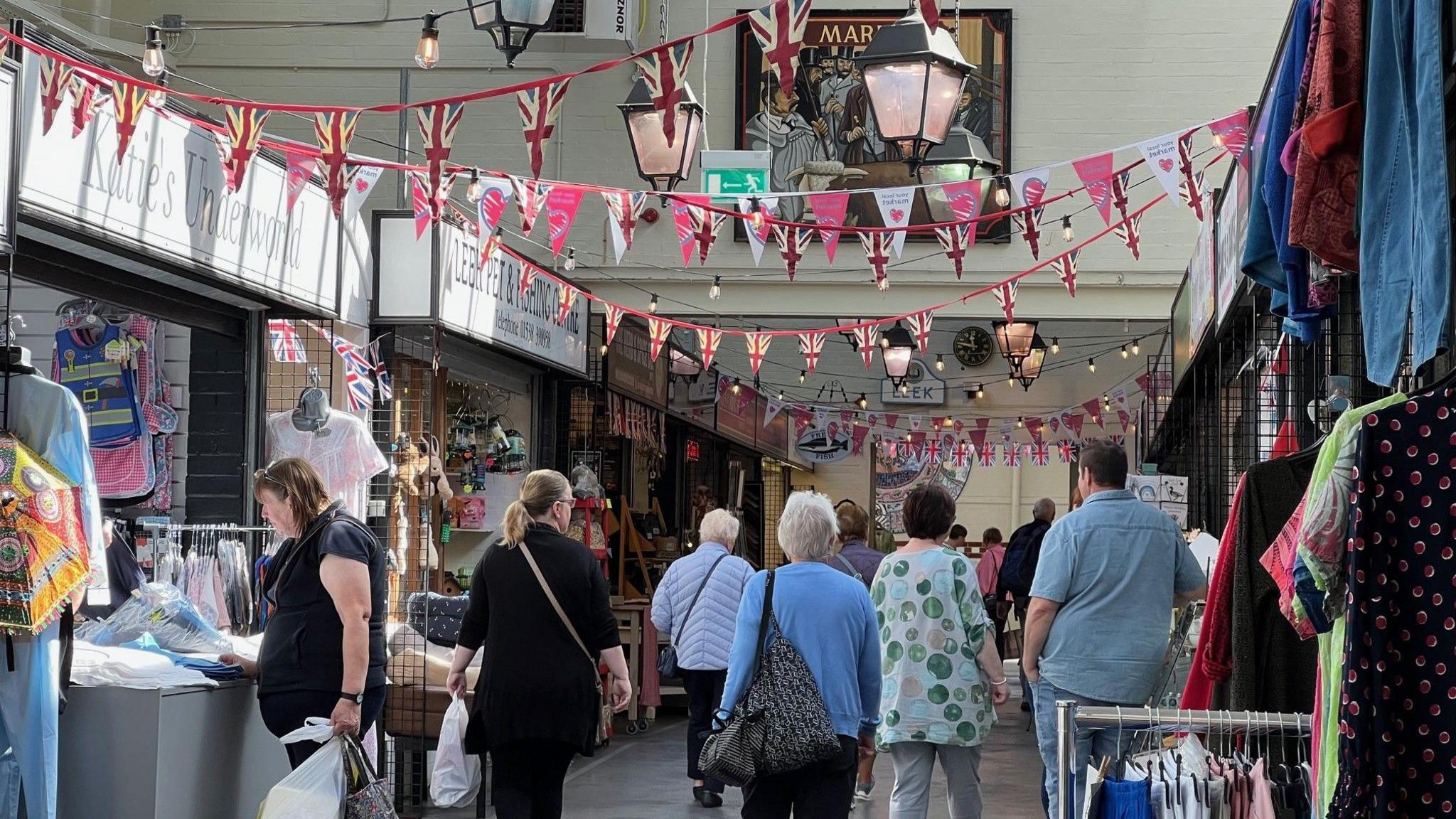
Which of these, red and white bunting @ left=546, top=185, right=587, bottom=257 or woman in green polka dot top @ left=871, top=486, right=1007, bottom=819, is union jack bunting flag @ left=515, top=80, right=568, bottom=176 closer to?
red and white bunting @ left=546, top=185, right=587, bottom=257

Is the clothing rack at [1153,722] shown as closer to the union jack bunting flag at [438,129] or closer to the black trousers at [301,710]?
the black trousers at [301,710]

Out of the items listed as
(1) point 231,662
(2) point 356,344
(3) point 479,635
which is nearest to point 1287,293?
(3) point 479,635

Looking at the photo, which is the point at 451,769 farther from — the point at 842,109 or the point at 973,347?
the point at 973,347

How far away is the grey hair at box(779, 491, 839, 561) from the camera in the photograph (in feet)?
18.8

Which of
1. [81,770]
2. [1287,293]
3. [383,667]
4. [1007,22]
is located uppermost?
[1007,22]

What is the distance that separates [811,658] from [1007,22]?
937 cm

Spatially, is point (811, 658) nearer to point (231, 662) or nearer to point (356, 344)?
point (231, 662)

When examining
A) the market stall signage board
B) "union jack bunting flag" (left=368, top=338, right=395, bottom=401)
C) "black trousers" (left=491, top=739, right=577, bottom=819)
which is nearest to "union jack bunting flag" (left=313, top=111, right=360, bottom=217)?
the market stall signage board

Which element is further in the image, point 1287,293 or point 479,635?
point 479,635

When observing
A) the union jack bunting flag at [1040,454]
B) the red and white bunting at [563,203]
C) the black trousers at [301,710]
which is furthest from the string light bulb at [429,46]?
the union jack bunting flag at [1040,454]

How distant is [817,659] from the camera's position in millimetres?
5496

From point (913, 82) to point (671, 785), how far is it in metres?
4.70

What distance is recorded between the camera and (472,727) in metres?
5.90

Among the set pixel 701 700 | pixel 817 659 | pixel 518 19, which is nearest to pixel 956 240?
pixel 701 700
